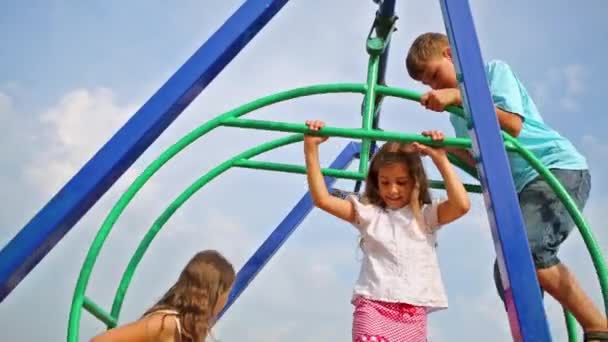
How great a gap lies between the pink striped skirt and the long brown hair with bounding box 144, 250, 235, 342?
508mm

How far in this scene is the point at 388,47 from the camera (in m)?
3.17

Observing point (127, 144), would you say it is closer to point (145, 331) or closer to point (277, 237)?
point (145, 331)

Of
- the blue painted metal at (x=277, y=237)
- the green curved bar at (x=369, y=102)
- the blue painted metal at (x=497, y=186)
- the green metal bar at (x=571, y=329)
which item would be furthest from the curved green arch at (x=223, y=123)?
the blue painted metal at (x=277, y=237)

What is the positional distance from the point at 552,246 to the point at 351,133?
0.79 m

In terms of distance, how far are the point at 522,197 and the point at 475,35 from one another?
0.70 metres

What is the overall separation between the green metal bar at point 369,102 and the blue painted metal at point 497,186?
0.47 metres

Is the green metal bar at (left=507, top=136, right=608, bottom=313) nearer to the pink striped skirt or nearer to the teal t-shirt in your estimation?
the teal t-shirt

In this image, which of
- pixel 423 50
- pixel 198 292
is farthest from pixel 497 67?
pixel 198 292

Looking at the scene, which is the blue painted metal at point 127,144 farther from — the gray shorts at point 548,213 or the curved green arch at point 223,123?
the gray shorts at point 548,213

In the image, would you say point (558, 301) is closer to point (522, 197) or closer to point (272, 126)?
point (522, 197)

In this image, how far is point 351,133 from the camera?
234cm

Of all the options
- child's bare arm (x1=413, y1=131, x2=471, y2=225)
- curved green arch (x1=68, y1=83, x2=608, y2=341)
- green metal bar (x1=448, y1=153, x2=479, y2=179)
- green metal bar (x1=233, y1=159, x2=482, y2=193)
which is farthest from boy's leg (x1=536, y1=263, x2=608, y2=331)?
green metal bar (x1=233, y1=159, x2=482, y2=193)

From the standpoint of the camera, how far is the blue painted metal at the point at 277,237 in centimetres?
348

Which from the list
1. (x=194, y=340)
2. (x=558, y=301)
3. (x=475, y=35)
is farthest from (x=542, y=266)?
(x=194, y=340)
